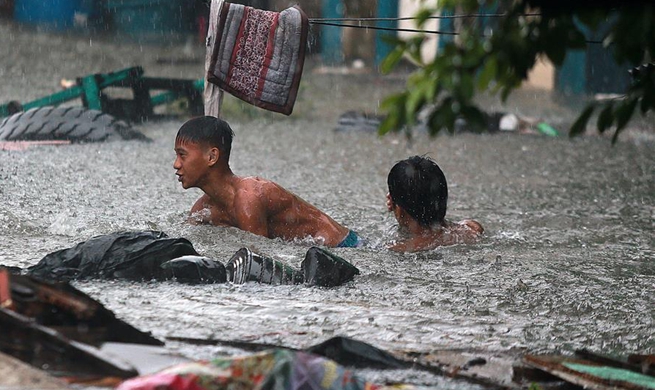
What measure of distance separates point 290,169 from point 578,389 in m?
6.09

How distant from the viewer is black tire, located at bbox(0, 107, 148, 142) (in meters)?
9.65

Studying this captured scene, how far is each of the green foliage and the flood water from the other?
1.47 metres

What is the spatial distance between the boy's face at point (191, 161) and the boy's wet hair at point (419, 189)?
1080mm

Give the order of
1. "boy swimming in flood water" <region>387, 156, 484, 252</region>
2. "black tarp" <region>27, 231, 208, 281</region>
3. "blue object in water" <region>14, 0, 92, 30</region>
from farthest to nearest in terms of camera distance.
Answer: "blue object in water" <region>14, 0, 92, 30</region>, "boy swimming in flood water" <region>387, 156, 484, 252</region>, "black tarp" <region>27, 231, 208, 281</region>

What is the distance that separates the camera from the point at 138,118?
11406 millimetres

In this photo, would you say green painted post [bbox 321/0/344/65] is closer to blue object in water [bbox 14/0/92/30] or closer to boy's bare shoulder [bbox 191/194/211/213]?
blue object in water [bbox 14/0/92/30]

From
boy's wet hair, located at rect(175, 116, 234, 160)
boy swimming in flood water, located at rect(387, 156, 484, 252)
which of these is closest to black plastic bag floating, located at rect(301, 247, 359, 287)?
boy swimming in flood water, located at rect(387, 156, 484, 252)

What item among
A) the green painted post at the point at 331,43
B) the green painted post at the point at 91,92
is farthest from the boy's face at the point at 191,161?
the green painted post at the point at 331,43

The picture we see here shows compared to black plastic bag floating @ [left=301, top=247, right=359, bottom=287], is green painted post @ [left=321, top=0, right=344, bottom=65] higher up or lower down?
higher up

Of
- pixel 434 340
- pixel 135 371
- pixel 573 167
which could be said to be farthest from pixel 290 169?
pixel 135 371

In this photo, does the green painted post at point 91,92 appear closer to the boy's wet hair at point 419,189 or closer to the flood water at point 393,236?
the flood water at point 393,236

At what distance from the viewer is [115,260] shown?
4.82 meters

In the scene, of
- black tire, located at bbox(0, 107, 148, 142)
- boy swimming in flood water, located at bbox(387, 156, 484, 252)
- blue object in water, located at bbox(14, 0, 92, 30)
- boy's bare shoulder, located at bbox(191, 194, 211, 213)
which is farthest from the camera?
blue object in water, located at bbox(14, 0, 92, 30)

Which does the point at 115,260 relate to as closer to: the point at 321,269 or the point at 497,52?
the point at 321,269
